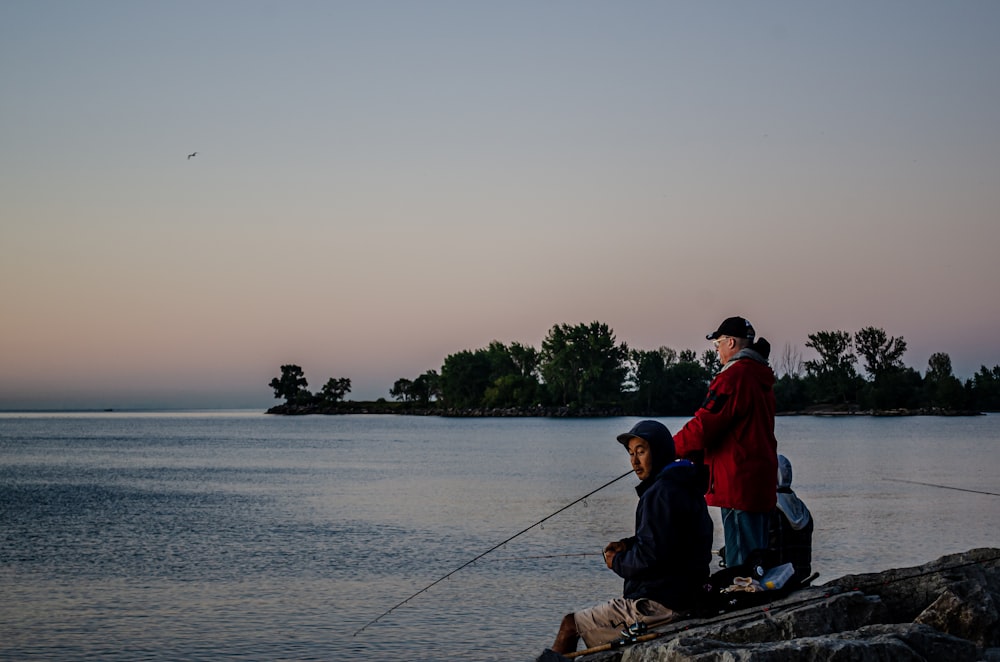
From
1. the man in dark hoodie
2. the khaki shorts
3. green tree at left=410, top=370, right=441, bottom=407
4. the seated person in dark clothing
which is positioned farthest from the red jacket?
green tree at left=410, top=370, right=441, bottom=407

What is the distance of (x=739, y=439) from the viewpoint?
6254mm

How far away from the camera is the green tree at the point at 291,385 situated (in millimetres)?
180125

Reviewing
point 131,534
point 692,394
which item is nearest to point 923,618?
point 131,534

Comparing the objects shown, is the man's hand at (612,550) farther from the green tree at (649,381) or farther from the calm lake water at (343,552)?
the green tree at (649,381)

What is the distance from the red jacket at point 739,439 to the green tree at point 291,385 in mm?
177528

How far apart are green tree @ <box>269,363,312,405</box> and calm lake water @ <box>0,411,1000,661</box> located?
144m

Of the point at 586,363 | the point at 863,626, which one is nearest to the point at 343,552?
the point at 863,626

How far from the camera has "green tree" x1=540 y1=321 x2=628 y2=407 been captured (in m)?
136

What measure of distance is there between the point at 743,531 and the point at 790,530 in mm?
489

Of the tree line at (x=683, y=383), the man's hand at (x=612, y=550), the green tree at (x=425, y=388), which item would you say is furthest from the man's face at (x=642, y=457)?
the green tree at (x=425, y=388)

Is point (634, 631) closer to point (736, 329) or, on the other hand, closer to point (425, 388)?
point (736, 329)

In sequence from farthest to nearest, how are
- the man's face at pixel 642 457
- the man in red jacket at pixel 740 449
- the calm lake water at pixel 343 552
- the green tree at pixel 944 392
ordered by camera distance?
the green tree at pixel 944 392, the calm lake water at pixel 343 552, the man in red jacket at pixel 740 449, the man's face at pixel 642 457

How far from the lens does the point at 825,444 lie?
5906cm

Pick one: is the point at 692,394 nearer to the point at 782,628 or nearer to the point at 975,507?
the point at 975,507
